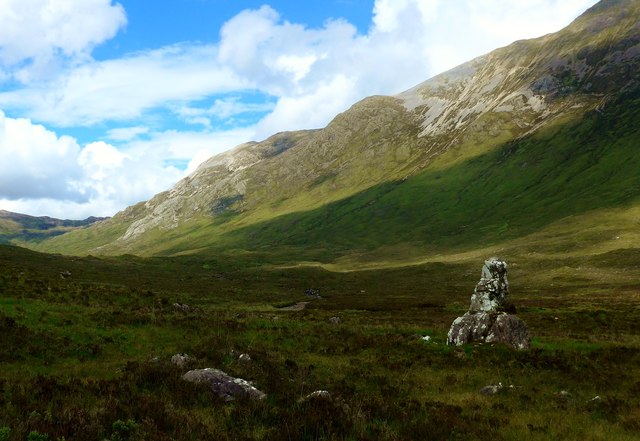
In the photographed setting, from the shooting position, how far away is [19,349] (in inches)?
741

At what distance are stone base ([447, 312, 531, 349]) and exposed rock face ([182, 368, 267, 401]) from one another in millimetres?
17191

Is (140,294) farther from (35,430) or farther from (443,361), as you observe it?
(35,430)

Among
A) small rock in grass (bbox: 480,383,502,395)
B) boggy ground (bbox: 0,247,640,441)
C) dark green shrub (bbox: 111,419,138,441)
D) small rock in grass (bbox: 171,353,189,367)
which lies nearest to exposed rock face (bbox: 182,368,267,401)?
boggy ground (bbox: 0,247,640,441)

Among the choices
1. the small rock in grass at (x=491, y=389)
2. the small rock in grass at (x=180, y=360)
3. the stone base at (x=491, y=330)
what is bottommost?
the stone base at (x=491, y=330)

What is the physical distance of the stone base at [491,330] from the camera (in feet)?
88.4

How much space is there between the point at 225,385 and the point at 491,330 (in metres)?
19.3

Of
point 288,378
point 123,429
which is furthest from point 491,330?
point 123,429

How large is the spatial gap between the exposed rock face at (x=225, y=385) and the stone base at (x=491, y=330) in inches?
677

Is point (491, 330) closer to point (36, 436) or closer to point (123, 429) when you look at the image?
point (123, 429)

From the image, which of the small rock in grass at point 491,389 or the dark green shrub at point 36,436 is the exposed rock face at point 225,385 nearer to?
the dark green shrub at point 36,436

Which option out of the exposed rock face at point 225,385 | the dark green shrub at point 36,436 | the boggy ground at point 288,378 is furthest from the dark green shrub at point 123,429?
the exposed rock face at point 225,385

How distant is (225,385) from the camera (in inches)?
554

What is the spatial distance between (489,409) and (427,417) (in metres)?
3.79

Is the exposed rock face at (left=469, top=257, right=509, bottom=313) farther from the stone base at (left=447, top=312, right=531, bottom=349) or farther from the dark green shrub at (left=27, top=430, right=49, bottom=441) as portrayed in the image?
the dark green shrub at (left=27, top=430, right=49, bottom=441)
